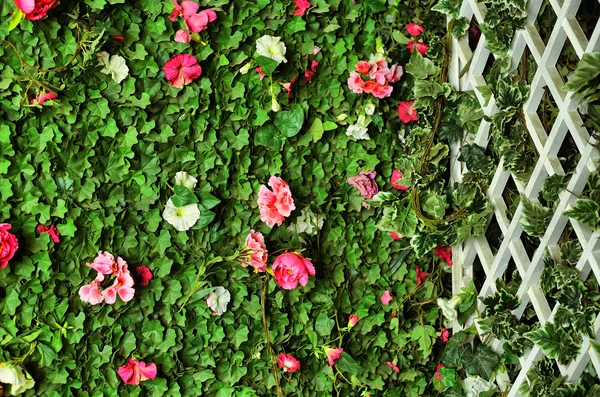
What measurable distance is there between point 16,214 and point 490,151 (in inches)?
47.0

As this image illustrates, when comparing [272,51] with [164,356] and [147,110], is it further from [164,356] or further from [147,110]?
[164,356]

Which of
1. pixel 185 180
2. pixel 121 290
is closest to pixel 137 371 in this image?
pixel 121 290

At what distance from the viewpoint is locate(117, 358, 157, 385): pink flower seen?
1.57 m

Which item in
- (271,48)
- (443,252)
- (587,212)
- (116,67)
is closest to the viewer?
(587,212)

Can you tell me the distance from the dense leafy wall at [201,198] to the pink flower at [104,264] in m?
0.03

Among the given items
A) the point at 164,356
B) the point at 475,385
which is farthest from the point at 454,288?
the point at 164,356

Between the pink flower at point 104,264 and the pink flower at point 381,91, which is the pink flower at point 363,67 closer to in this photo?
the pink flower at point 381,91

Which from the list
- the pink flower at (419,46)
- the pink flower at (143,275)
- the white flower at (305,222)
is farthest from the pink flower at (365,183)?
the pink flower at (143,275)

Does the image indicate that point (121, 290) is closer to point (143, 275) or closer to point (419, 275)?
point (143, 275)

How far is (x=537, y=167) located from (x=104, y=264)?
3.44 ft

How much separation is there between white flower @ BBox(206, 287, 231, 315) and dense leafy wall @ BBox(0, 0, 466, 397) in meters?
0.03

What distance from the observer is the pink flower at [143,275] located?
5.17ft

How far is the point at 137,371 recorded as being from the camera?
1581 mm

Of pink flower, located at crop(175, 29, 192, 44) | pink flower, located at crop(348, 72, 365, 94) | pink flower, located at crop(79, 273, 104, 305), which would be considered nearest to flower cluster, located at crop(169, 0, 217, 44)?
pink flower, located at crop(175, 29, 192, 44)
